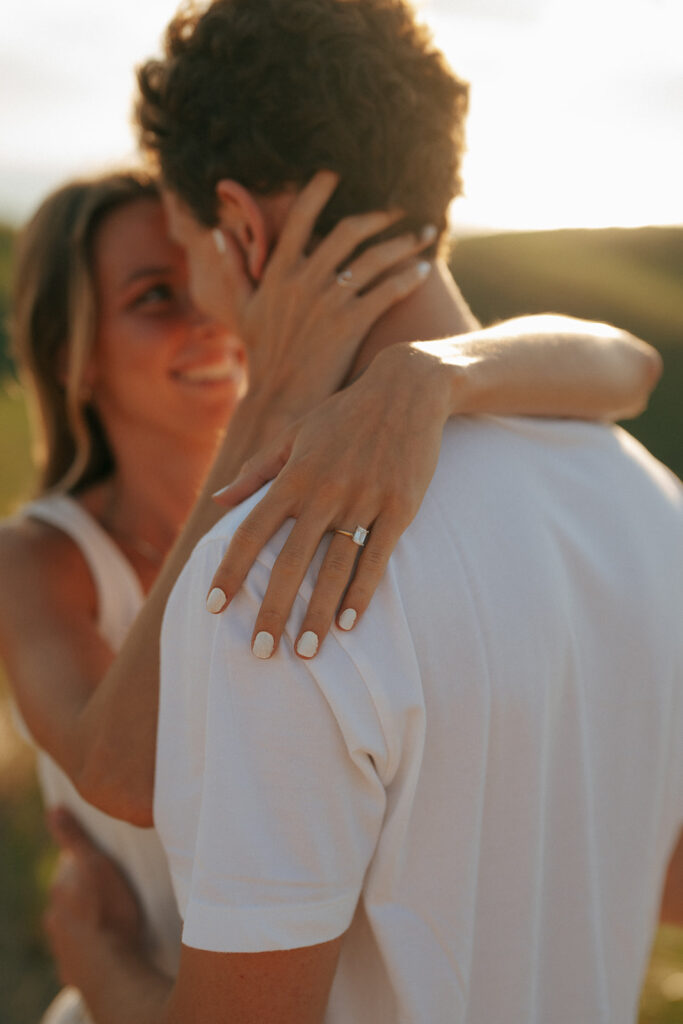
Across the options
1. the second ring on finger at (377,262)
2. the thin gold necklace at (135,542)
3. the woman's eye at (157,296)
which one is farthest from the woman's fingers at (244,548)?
the woman's eye at (157,296)

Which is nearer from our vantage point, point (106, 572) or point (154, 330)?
point (106, 572)

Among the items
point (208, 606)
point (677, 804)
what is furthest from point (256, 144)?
point (677, 804)

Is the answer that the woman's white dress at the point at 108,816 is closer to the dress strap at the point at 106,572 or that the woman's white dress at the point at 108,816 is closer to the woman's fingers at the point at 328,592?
the dress strap at the point at 106,572

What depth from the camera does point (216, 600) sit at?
0.98 m

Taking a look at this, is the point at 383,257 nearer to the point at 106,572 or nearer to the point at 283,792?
the point at 283,792

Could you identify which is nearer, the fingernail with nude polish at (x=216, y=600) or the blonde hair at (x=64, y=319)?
the fingernail with nude polish at (x=216, y=600)

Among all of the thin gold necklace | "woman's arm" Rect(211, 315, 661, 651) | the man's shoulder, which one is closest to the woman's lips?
the thin gold necklace

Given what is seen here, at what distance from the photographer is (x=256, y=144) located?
130 cm

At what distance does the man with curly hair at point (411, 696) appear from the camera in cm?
95

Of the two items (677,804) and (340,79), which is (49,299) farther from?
(677,804)

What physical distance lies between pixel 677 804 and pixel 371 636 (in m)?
0.73

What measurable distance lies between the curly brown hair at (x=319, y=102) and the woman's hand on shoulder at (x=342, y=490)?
322 mm

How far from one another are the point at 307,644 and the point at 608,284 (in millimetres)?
2763

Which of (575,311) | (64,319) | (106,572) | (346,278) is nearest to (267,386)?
(346,278)
